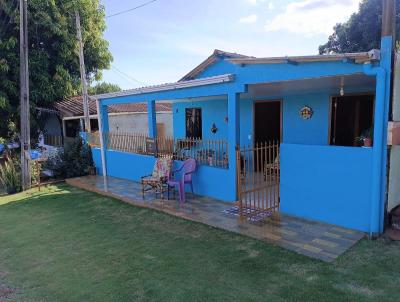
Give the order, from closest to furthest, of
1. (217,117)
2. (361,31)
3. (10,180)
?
(10,180)
(217,117)
(361,31)

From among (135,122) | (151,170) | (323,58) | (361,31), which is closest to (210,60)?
(151,170)

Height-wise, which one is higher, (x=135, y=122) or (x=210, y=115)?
(x=210, y=115)

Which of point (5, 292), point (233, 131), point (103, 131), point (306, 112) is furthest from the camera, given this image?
point (103, 131)

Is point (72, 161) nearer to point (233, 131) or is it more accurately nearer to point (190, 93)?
point (190, 93)

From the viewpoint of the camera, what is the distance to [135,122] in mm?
16875

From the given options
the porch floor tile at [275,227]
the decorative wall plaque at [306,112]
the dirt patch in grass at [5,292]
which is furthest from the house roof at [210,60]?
the dirt patch in grass at [5,292]

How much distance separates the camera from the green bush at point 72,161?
1159 centimetres

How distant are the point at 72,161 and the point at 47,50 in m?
7.90

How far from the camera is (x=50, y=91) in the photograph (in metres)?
15.9

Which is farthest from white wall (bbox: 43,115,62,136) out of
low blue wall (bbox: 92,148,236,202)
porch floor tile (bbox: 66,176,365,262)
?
porch floor tile (bbox: 66,176,365,262)

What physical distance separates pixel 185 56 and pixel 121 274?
615 inches

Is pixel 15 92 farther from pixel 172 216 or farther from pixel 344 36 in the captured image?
pixel 344 36

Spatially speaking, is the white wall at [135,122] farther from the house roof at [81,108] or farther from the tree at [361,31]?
the tree at [361,31]

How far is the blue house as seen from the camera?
5.04 m
